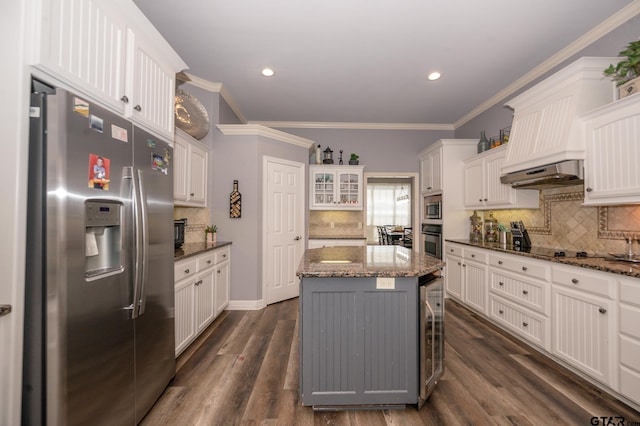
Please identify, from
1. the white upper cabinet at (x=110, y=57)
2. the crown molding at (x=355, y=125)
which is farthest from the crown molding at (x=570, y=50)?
the white upper cabinet at (x=110, y=57)

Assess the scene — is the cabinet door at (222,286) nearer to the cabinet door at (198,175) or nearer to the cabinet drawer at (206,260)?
the cabinet drawer at (206,260)

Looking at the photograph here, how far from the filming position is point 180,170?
3119 millimetres

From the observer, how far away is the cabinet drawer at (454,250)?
3.97 meters

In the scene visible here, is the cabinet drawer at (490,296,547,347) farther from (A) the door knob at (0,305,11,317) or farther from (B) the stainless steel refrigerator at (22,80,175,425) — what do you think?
(A) the door knob at (0,305,11,317)

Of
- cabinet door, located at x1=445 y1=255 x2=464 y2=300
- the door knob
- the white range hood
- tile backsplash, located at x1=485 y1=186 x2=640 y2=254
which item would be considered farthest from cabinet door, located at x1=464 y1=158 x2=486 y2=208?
the door knob

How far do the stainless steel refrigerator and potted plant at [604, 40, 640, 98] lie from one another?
3.37m

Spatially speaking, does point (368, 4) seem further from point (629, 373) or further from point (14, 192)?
point (629, 373)

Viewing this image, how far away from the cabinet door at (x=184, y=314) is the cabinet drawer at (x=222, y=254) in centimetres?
66

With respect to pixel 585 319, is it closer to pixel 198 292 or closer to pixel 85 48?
pixel 198 292

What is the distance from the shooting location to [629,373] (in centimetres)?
183

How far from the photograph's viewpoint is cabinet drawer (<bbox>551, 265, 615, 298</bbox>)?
1974 mm

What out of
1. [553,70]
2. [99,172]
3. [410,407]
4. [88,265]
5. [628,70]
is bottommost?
[410,407]

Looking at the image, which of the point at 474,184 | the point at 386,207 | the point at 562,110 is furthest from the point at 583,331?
the point at 386,207

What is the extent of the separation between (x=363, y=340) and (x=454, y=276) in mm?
2799
